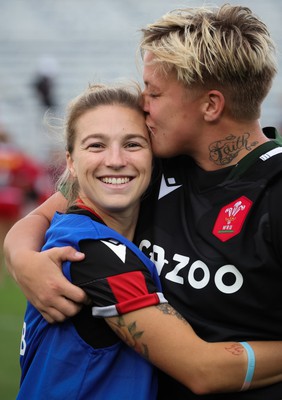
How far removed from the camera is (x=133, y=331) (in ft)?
7.15

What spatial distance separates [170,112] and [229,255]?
55cm

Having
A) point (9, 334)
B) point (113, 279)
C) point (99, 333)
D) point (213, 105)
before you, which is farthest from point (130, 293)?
point (9, 334)

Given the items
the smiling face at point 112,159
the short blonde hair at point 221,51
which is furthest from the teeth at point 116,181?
the short blonde hair at point 221,51

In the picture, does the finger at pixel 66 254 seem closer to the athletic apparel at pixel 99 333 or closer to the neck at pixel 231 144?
the athletic apparel at pixel 99 333

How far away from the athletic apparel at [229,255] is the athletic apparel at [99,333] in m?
0.12

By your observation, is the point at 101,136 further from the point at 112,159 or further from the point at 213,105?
the point at 213,105

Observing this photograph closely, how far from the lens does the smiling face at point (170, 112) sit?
2.44m

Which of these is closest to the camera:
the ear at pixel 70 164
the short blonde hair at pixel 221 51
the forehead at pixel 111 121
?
the short blonde hair at pixel 221 51

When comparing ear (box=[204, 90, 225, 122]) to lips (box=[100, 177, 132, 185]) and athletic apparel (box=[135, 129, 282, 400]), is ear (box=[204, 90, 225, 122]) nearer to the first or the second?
athletic apparel (box=[135, 129, 282, 400])

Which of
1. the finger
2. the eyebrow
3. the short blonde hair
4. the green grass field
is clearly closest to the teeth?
the eyebrow

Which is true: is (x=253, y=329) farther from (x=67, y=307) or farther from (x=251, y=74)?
(x=251, y=74)

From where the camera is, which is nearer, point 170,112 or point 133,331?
point 133,331

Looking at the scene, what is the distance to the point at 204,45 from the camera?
7.68 feet

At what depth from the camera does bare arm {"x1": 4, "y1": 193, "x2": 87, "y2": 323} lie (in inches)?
88.0
